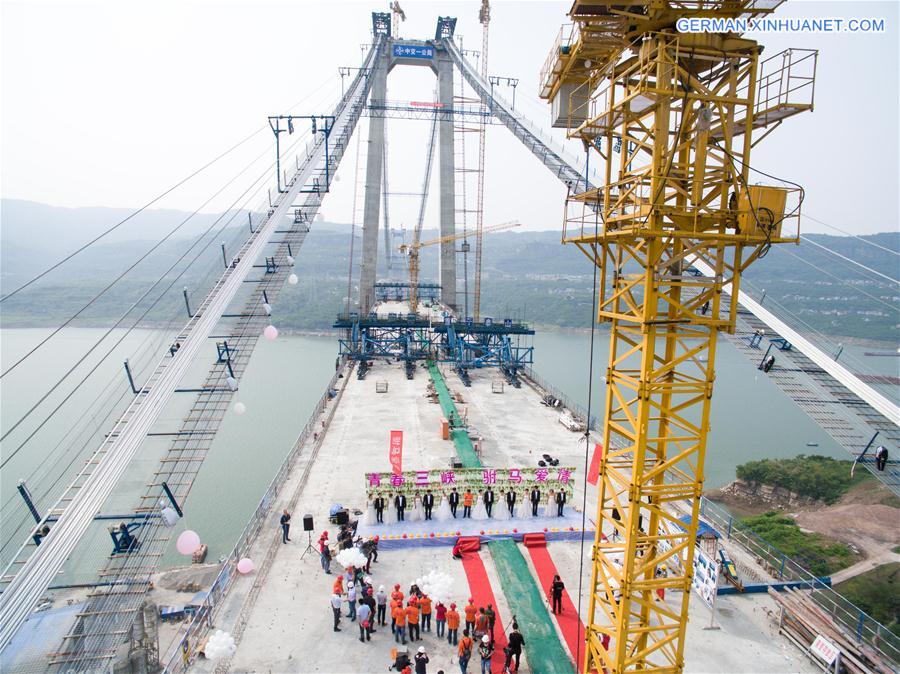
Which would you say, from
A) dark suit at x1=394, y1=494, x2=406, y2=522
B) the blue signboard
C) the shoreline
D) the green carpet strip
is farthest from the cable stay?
the shoreline

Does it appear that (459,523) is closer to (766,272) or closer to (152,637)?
(152,637)

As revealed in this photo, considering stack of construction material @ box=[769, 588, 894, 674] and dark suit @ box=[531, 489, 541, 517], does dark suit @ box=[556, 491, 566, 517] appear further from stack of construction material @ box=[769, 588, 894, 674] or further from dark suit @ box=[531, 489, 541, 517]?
stack of construction material @ box=[769, 588, 894, 674]

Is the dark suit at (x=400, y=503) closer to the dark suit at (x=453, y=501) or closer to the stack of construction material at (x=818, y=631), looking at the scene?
the dark suit at (x=453, y=501)

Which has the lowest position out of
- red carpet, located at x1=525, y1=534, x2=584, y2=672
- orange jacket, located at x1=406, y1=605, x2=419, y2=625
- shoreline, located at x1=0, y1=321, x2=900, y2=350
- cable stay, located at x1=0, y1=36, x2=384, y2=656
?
shoreline, located at x1=0, y1=321, x2=900, y2=350

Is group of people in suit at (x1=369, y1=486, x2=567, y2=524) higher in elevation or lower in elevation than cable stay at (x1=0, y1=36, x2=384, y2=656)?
lower

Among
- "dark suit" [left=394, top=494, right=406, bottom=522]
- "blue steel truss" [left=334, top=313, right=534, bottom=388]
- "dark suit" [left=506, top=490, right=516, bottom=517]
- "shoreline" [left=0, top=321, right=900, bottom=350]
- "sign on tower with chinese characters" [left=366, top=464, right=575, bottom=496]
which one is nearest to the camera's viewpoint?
"dark suit" [left=394, top=494, right=406, bottom=522]

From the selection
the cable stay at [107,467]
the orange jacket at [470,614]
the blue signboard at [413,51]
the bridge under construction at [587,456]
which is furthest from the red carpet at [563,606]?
the blue signboard at [413,51]

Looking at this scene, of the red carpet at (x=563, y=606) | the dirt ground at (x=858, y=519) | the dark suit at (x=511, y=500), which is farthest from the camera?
the dirt ground at (x=858, y=519)
